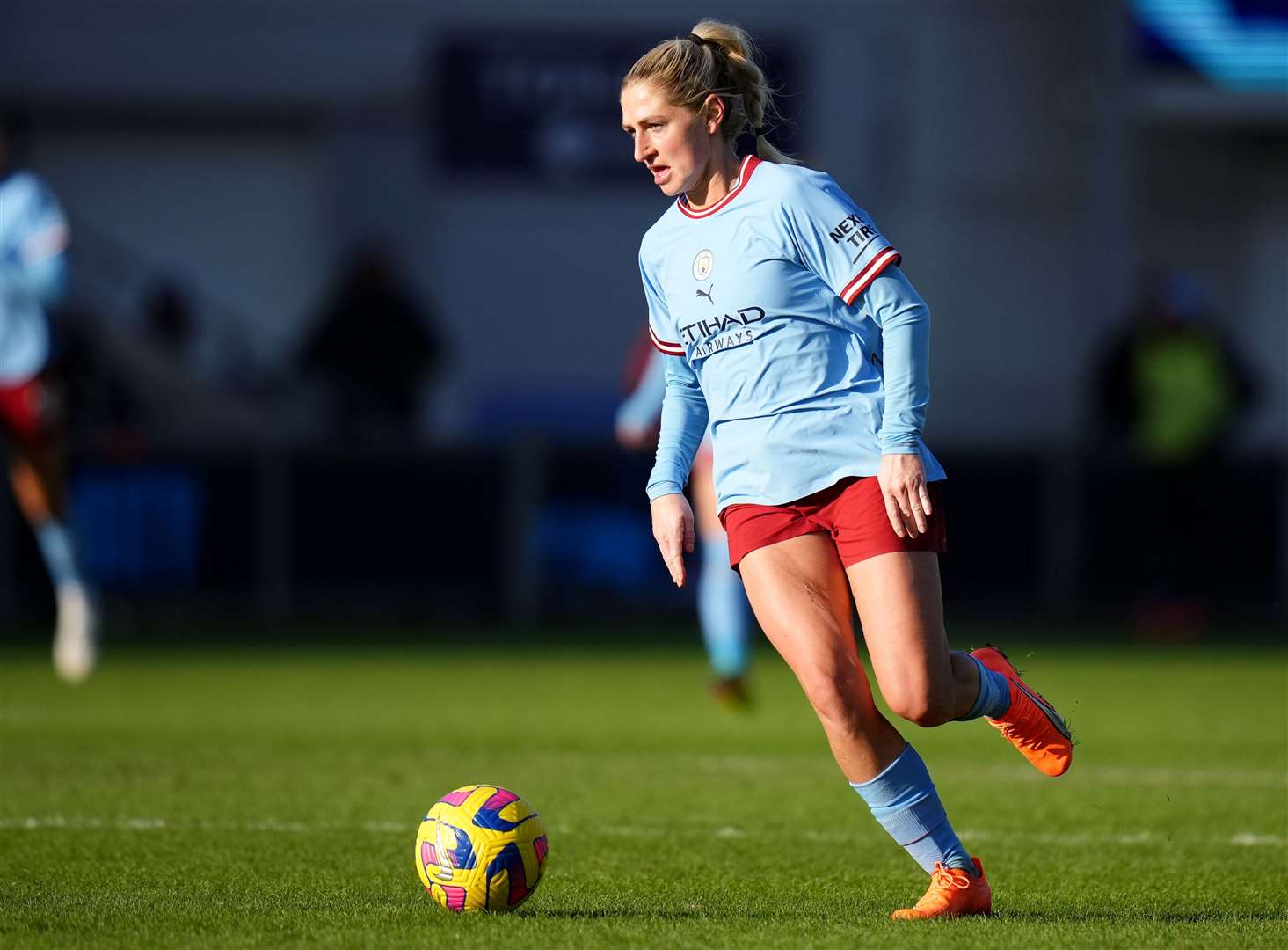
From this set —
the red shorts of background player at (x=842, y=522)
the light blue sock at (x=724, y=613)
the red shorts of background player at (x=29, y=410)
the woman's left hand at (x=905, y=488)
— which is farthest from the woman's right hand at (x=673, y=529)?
the red shorts of background player at (x=29, y=410)

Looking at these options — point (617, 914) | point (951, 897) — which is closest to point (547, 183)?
point (617, 914)

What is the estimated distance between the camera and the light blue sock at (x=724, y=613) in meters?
10.2

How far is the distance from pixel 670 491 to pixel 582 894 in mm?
1056

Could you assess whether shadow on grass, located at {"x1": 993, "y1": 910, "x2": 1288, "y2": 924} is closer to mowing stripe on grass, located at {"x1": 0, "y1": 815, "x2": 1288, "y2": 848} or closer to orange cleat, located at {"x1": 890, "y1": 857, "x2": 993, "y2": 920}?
orange cleat, located at {"x1": 890, "y1": 857, "x2": 993, "y2": 920}

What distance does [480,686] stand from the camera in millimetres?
11570

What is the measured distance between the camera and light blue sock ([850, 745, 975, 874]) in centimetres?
498

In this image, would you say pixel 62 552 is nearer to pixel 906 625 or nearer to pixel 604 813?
pixel 604 813

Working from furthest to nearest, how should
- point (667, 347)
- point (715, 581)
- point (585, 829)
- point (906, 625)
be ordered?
point (715, 581)
point (585, 829)
point (667, 347)
point (906, 625)

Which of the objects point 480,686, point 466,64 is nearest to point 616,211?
point 466,64

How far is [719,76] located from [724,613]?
5.41 metres

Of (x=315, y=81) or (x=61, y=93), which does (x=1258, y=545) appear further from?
(x=61, y=93)

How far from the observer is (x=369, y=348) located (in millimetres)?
16250

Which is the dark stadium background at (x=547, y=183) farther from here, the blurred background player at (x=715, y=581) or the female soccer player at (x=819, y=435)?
the female soccer player at (x=819, y=435)

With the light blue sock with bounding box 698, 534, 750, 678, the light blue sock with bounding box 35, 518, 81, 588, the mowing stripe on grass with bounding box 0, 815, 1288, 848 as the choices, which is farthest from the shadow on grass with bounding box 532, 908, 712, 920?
the light blue sock with bounding box 35, 518, 81, 588
